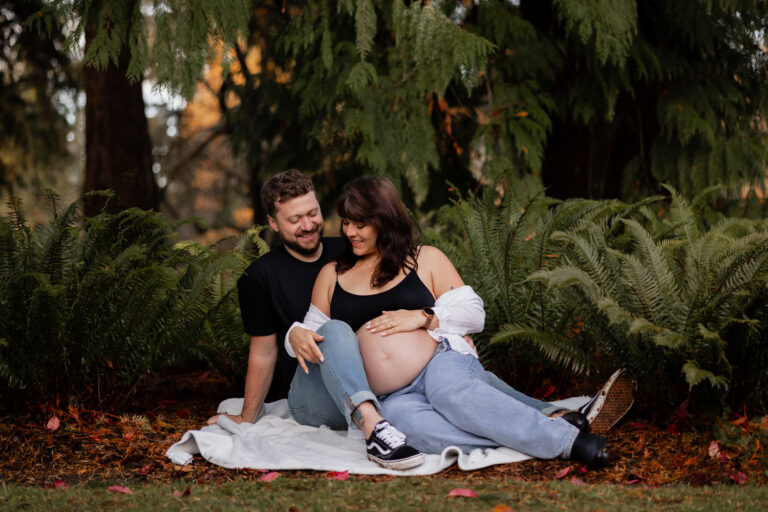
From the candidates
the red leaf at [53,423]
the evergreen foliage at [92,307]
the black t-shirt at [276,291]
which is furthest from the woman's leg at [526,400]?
the red leaf at [53,423]

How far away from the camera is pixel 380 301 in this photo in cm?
339

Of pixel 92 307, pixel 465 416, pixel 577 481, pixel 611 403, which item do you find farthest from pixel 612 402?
pixel 92 307

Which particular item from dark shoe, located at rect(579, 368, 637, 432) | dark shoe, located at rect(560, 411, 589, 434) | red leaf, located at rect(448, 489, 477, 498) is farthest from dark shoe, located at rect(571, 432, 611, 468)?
red leaf, located at rect(448, 489, 477, 498)

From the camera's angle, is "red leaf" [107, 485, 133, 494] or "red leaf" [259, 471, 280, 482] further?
"red leaf" [259, 471, 280, 482]

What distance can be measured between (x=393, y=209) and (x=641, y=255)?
125 centimetres

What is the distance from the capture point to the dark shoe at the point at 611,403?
325cm

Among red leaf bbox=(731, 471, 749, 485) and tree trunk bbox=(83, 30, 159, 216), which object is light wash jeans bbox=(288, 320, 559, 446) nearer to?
red leaf bbox=(731, 471, 749, 485)

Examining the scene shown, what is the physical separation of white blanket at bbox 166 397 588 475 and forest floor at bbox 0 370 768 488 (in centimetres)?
4

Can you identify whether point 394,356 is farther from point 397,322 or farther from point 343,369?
point 343,369

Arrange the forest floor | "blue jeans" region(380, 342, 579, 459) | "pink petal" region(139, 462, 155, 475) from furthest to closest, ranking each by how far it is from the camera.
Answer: "pink petal" region(139, 462, 155, 475) → "blue jeans" region(380, 342, 579, 459) → the forest floor

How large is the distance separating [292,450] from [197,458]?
45 centimetres

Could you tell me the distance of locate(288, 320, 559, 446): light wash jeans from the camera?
123 inches

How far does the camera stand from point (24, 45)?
7.78 m

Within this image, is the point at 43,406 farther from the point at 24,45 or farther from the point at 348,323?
the point at 24,45
